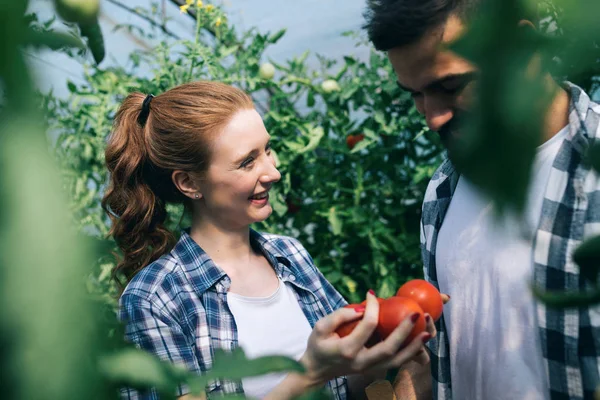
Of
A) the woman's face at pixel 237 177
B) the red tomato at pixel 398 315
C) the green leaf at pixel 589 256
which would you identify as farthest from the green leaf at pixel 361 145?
the green leaf at pixel 589 256

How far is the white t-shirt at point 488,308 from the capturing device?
1145 millimetres

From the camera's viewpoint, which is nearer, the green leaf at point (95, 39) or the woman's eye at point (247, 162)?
the green leaf at point (95, 39)

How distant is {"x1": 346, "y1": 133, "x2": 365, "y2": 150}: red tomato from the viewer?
254 cm

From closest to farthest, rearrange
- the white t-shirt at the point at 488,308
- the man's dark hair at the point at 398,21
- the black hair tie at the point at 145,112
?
the man's dark hair at the point at 398,21, the white t-shirt at the point at 488,308, the black hair tie at the point at 145,112

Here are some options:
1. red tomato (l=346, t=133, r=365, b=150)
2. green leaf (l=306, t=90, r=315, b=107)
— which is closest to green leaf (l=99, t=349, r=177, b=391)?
red tomato (l=346, t=133, r=365, b=150)

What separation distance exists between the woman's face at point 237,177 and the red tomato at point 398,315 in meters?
0.67

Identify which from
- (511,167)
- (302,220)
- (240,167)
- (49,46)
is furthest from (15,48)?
(302,220)

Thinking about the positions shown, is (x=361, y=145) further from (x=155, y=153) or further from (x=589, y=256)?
(x=589, y=256)

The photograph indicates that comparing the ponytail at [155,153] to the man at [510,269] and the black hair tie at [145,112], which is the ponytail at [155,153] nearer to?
the black hair tie at [145,112]

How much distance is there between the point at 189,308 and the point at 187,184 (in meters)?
0.44

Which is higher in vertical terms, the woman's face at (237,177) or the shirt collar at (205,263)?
the woman's face at (237,177)

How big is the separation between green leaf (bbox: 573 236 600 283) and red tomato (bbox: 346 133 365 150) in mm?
2281

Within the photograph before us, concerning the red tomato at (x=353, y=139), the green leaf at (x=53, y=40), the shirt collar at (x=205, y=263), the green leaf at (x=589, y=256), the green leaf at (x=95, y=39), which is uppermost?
the red tomato at (x=353, y=139)

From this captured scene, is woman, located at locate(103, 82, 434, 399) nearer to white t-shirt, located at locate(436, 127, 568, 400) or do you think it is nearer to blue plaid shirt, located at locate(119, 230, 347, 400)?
blue plaid shirt, located at locate(119, 230, 347, 400)
